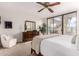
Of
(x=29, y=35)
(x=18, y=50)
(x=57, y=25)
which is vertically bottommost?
(x=18, y=50)

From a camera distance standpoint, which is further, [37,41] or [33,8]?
[37,41]

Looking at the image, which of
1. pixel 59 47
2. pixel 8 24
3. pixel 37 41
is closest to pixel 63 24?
pixel 59 47

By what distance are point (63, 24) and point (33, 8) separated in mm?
557

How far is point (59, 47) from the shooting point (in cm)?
161

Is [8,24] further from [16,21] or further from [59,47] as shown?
[59,47]

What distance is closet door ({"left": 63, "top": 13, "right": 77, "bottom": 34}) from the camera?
1.63m

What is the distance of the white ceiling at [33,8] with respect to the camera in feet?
5.21

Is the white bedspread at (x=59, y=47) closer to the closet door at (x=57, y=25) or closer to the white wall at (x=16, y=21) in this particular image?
the closet door at (x=57, y=25)

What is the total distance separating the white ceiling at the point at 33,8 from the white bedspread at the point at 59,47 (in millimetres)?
417

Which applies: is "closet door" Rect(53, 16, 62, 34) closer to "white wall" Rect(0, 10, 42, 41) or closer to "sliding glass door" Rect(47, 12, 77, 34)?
"sliding glass door" Rect(47, 12, 77, 34)

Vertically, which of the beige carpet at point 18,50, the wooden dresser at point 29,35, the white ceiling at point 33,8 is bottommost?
the beige carpet at point 18,50

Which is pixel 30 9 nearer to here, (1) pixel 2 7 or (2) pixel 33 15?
(2) pixel 33 15

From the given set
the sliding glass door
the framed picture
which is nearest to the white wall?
the framed picture

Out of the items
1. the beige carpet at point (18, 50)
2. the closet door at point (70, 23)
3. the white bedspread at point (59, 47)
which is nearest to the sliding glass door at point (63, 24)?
the closet door at point (70, 23)
